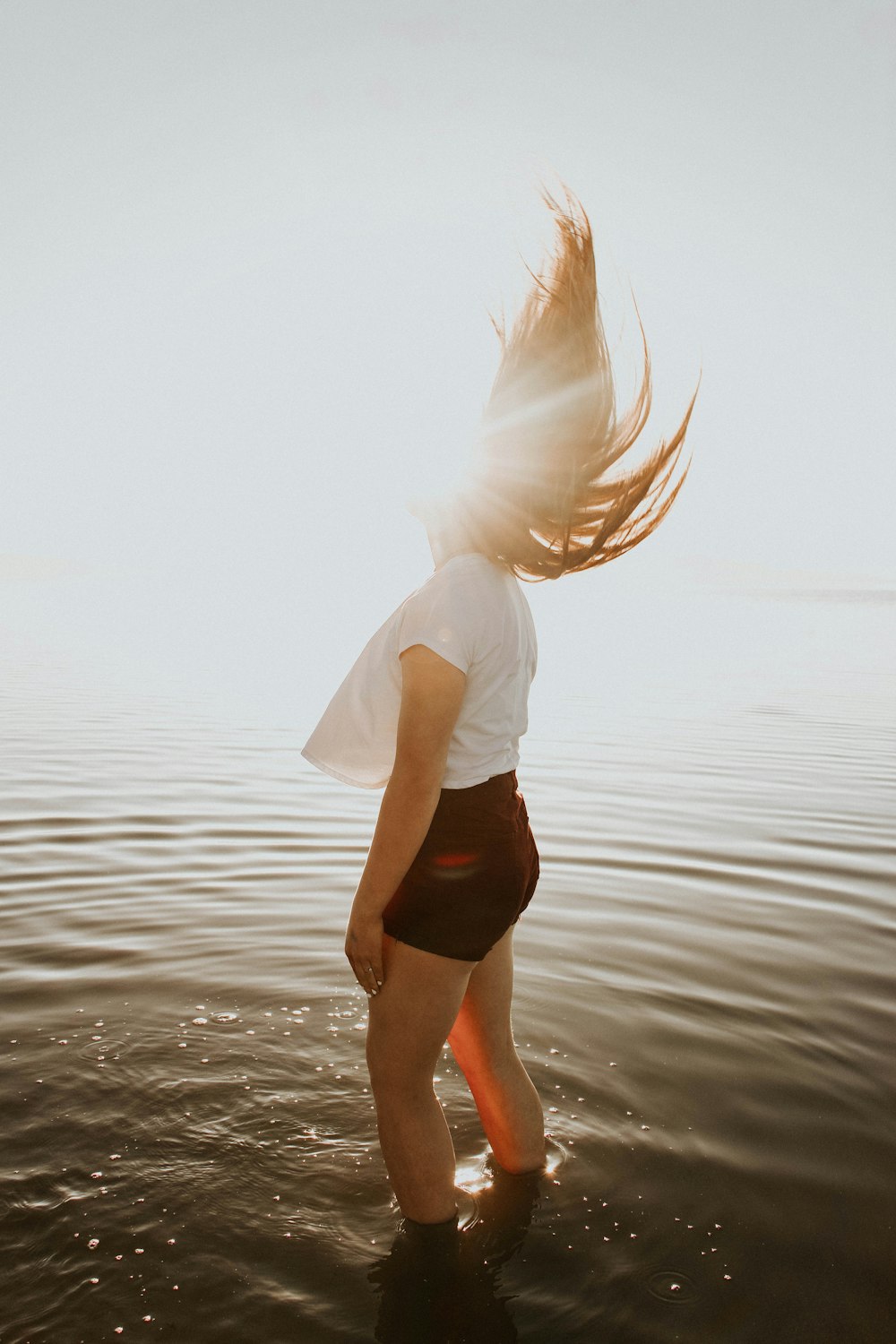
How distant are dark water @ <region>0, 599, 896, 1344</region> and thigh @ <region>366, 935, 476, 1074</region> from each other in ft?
2.32

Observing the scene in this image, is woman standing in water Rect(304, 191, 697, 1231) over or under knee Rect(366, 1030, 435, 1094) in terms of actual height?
over

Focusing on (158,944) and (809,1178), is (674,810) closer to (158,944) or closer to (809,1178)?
(158,944)

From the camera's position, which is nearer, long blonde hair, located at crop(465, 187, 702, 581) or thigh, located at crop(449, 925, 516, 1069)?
long blonde hair, located at crop(465, 187, 702, 581)

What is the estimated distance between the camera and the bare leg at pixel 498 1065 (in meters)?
2.75

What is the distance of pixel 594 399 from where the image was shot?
2.37 meters

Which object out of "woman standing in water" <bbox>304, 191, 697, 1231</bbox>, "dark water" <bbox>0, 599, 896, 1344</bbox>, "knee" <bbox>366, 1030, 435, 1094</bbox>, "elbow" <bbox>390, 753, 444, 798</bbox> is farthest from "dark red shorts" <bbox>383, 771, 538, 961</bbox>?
"dark water" <bbox>0, 599, 896, 1344</bbox>

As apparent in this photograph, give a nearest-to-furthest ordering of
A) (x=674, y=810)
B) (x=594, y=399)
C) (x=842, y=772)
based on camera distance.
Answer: (x=594, y=399) → (x=674, y=810) → (x=842, y=772)

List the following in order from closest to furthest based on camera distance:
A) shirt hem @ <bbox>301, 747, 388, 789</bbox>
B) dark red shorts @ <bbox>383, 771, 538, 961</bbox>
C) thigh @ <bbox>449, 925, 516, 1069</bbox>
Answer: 1. dark red shorts @ <bbox>383, 771, 538, 961</bbox>
2. shirt hem @ <bbox>301, 747, 388, 789</bbox>
3. thigh @ <bbox>449, 925, 516, 1069</bbox>

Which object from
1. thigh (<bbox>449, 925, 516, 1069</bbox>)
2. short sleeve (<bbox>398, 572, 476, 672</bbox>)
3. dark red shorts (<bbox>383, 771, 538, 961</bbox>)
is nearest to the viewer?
short sleeve (<bbox>398, 572, 476, 672</bbox>)

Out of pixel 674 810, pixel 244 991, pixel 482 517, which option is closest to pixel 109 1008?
pixel 244 991

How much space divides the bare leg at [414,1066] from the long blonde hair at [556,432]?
0.98 meters

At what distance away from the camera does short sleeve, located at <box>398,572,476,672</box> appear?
7.17ft

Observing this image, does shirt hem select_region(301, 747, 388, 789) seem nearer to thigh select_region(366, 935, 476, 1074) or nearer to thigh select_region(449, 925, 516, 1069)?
thigh select_region(366, 935, 476, 1074)

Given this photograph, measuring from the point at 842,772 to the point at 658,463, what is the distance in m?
8.72
